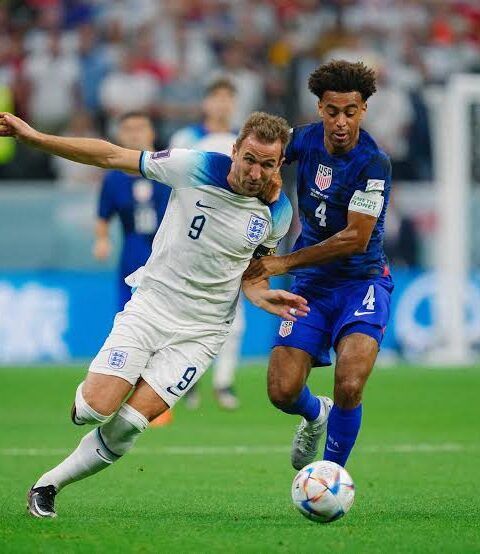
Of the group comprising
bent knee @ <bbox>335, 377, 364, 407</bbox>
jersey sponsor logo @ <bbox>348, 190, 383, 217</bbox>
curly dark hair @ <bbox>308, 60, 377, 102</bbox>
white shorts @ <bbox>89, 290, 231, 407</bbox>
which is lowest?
bent knee @ <bbox>335, 377, 364, 407</bbox>

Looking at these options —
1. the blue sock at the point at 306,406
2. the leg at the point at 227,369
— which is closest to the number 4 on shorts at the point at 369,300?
the blue sock at the point at 306,406

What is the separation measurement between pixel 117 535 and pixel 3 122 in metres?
1.99

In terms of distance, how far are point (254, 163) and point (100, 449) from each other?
160cm

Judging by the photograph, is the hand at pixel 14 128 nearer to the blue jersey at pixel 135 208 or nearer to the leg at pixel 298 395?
the leg at pixel 298 395

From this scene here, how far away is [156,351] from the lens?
258 inches

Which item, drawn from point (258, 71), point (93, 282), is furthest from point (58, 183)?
point (258, 71)

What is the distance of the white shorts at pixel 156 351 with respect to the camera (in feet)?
20.9

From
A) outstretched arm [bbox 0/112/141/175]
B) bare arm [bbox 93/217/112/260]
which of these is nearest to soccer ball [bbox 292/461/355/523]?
outstretched arm [bbox 0/112/141/175]

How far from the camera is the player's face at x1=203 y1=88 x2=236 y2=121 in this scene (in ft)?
37.7

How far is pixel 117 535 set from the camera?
5.81 meters

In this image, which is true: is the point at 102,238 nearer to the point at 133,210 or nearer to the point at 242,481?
the point at 133,210

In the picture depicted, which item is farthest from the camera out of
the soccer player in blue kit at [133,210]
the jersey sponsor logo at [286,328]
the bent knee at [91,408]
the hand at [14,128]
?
the soccer player in blue kit at [133,210]

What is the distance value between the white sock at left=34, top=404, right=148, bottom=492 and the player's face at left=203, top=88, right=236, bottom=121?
5.58 m

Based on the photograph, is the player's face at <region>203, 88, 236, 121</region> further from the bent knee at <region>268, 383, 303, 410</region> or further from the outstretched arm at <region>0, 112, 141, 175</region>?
the outstretched arm at <region>0, 112, 141, 175</region>
